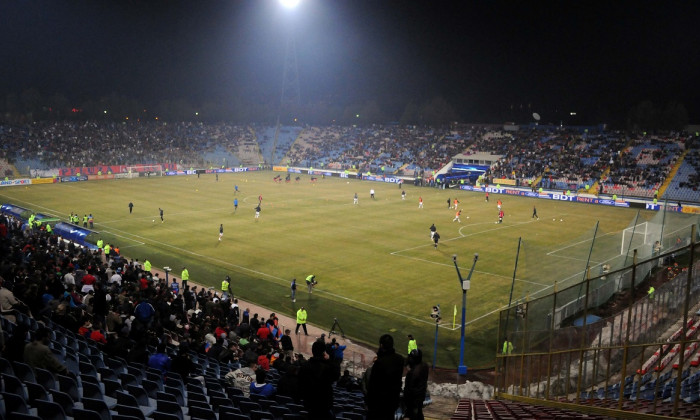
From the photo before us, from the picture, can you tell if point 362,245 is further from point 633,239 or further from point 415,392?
point 415,392

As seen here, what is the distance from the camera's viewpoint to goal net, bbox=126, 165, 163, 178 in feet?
274

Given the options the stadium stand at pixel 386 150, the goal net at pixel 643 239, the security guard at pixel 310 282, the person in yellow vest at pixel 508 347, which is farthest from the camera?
the stadium stand at pixel 386 150

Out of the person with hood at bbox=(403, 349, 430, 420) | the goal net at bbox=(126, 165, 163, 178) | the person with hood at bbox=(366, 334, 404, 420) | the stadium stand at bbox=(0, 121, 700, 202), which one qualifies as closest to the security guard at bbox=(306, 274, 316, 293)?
the person with hood at bbox=(403, 349, 430, 420)

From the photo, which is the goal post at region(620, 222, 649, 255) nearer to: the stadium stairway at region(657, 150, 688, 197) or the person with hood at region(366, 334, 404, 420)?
the person with hood at region(366, 334, 404, 420)

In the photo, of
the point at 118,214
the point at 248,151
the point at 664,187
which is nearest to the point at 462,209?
the point at 664,187

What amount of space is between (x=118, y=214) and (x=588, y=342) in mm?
45456

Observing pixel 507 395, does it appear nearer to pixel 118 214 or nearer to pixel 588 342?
pixel 588 342

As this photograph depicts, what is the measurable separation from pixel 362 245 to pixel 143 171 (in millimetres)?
56763

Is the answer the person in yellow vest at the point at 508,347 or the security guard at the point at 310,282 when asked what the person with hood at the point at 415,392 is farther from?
the security guard at the point at 310,282

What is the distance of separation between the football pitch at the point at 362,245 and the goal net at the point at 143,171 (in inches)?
437

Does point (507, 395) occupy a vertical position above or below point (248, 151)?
below

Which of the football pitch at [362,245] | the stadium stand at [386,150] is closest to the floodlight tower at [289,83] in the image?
the stadium stand at [386,150]

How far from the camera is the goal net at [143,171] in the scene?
8362 centimetres

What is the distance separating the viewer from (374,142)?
108 meters
